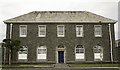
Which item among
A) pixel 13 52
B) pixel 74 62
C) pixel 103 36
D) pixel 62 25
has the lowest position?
→ pixel 74 62

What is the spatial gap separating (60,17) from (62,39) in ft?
14.8

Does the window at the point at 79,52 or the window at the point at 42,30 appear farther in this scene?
the window at the point at 42,30

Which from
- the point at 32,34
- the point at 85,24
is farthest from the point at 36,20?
the point at 85,24

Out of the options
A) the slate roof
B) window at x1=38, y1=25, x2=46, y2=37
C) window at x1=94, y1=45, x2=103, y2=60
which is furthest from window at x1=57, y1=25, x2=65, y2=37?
window at x1=94, y1=45, x2=103, y2=60

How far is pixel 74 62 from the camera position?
2527 cm

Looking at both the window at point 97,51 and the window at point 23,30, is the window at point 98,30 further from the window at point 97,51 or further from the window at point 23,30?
the window at point 23,30

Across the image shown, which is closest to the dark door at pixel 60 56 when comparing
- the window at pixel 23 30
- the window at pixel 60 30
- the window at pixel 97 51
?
the window at pixel 60 30

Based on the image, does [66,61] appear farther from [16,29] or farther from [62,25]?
[16,29]

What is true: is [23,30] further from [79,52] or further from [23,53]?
[79,52]

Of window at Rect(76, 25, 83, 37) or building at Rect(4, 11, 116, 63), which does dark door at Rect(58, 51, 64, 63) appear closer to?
building at Rect(4, 11, 116, 63)

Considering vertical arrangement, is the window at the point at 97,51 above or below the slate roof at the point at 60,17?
below

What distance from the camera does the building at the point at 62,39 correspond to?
1000 inches

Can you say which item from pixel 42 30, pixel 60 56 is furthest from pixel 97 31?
pixel 42 30

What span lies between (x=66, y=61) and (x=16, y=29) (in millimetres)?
10645
